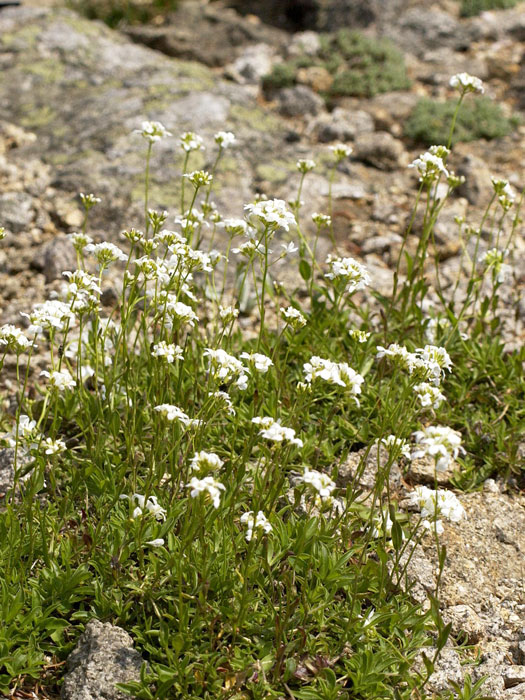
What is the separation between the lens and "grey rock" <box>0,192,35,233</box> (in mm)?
6113

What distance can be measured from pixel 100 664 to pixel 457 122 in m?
6.65

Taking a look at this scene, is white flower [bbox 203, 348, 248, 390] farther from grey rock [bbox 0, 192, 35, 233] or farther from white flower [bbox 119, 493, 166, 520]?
grey rock [bbox 0, 192, 35, 233]

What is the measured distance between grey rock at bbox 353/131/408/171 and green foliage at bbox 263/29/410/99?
125 centimetres

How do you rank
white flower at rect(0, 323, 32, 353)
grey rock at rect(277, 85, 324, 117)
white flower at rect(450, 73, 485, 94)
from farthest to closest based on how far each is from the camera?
grey rock at rect(277, 85, 324, 117) < white flower at rect(450, 73, 485, 94) < white flower at rect(0, 323, 32, 353)

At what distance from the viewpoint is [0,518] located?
3428 millimetres

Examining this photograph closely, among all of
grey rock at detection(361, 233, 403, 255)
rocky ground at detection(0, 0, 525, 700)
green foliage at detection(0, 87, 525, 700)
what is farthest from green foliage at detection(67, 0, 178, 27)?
green foliage at detection(0, 87, 525, 700)

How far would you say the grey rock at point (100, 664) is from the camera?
9.80 feet

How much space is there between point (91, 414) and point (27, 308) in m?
1.62

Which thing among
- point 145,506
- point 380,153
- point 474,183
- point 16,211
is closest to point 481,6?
point 380,153

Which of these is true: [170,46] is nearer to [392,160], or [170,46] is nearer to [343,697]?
[392,160]

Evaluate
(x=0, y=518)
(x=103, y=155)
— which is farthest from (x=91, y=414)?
(x=103, y=155)

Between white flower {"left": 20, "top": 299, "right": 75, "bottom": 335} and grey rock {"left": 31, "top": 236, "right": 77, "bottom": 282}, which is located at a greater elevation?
white flower {"left": 20, "top": 299, "right": 75, "bottom": 335}

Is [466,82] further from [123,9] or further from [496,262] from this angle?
[123,9]

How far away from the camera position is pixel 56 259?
5.66 metres
